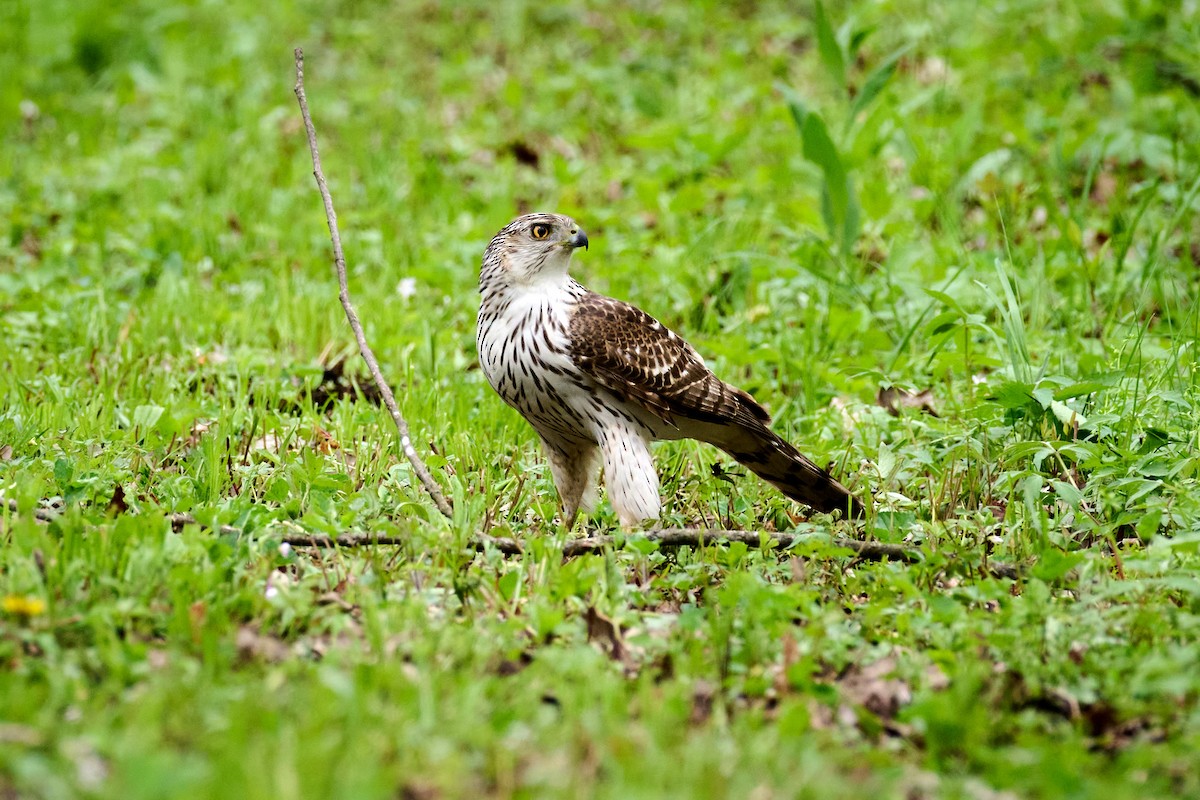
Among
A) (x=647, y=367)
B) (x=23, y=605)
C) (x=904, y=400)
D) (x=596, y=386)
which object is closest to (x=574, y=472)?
(x=596, y=386)

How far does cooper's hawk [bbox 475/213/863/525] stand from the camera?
4.65m

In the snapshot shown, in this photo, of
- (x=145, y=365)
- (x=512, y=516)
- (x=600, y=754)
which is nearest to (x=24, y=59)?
(x=145, y=365)

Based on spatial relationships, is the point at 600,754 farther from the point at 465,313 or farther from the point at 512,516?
the point at 465,313

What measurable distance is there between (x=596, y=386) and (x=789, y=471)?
2.85ft

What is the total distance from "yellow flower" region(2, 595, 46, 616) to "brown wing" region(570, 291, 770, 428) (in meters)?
2.07

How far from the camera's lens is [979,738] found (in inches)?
119

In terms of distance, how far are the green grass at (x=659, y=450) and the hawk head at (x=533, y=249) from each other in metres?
0.81

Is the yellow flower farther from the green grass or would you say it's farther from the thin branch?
the thin branch

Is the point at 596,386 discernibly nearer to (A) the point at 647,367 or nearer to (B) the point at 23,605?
(A) the point at 647,367

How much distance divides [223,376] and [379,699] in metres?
3.43

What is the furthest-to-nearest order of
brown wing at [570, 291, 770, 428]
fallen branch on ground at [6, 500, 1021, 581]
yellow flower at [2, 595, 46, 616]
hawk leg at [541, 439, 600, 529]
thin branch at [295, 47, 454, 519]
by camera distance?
hawk leg at [541, 439, 600, 529], brown wing at [570, 291, 770, 428], thin branch at [295, 47, 454, 519], fallen branch on ground at [6, 500, 1021, 581], yellow flower at [2, 595, 46, 616]

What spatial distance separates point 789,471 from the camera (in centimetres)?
495

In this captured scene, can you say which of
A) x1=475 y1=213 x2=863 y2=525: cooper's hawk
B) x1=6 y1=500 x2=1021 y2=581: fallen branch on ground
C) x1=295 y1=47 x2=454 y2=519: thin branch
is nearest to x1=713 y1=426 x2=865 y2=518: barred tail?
x1=475 y1=213 x2=863 y2=525: cooper's hawk

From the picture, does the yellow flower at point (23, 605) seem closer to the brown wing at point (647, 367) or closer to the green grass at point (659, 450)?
the green grass at point (659, 450)
